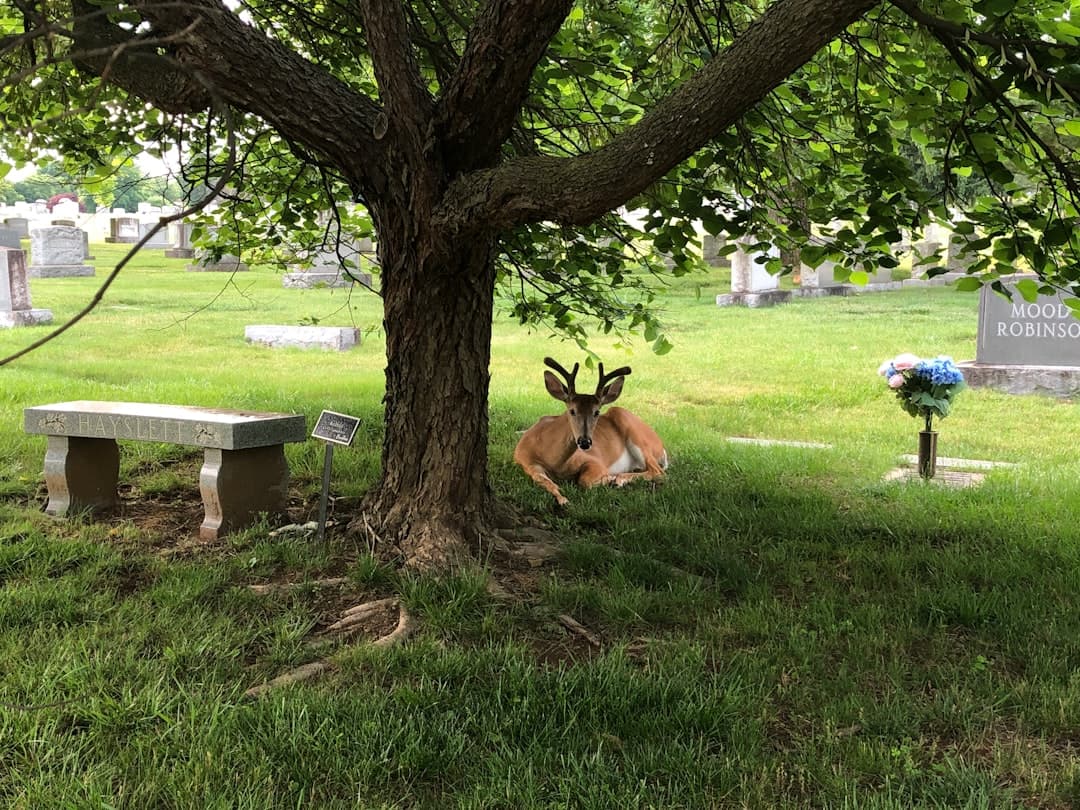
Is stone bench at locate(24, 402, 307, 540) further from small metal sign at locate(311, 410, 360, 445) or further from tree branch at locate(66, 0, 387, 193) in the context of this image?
tree branch at locate(66, 0, 387, 193)

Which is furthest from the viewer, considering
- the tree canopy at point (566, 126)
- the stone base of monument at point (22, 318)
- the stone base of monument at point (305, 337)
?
the stone base of monument at point (22, 318)

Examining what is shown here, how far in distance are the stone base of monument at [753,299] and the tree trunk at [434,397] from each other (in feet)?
55.6

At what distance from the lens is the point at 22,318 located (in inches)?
595

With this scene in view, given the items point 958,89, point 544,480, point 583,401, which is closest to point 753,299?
point 583,401

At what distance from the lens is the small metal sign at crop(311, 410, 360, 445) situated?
4.44 m

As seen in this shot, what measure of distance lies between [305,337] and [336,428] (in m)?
10.6

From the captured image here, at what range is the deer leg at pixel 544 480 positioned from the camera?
570 cm

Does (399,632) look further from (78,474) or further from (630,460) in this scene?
(630,460)

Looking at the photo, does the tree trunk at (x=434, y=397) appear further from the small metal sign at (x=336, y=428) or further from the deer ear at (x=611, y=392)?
the deer ear at (x=611, y=392)

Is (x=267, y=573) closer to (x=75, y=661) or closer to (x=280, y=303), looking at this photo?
(x=75, y=661)

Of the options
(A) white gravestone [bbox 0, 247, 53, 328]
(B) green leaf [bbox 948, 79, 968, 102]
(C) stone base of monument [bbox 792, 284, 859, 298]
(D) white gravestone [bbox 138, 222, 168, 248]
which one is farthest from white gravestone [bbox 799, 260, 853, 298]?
(D) white gravestone [bbox 138, 222, 168, 248]

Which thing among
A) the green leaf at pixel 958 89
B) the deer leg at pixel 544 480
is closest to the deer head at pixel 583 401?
the deer leg at pixel 544 480

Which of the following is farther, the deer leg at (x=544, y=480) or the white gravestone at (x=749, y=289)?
the white gravestone at (x=749, y=289)

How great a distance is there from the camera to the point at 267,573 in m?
4.27
